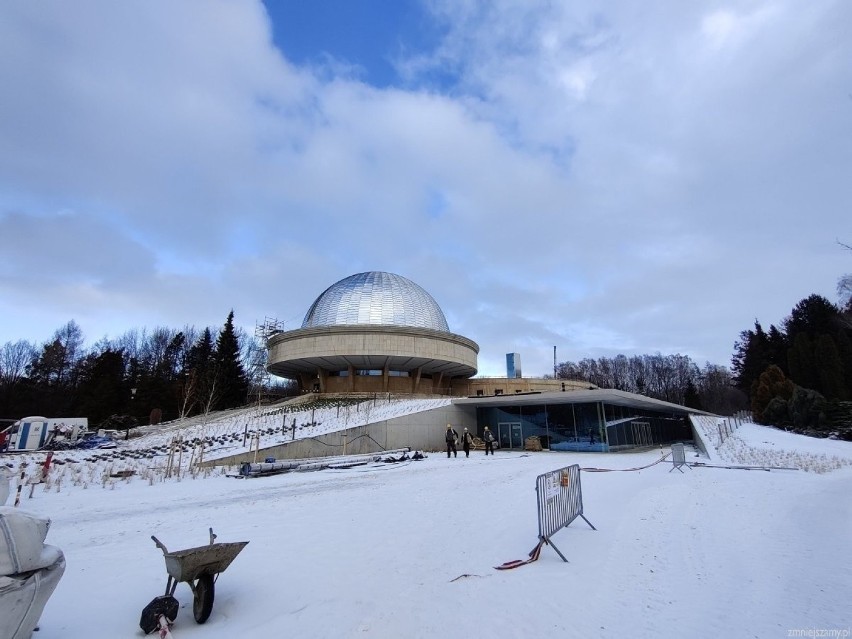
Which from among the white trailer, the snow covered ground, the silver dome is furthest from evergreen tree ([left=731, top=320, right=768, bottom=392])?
the white trailer

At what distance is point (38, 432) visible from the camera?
26.5 meters

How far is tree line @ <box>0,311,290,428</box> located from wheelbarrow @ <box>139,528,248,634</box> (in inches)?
1644

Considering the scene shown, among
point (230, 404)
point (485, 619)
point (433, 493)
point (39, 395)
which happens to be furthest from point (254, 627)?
point (39, 395)

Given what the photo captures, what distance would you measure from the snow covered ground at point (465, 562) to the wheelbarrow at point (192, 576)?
0.22 meters

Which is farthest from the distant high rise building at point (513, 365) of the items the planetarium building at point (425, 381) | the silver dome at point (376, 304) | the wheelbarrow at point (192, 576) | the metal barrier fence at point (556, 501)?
the wheelbarrow at point (192, 576)

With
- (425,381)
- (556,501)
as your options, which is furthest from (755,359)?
(556,501)

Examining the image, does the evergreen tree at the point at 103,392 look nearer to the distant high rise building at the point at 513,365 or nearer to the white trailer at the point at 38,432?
the white trailer at the point at 38,432

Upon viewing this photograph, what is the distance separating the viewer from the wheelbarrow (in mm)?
4223

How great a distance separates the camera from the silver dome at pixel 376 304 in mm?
46469

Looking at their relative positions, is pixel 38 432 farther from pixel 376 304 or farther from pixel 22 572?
pixel 22 572

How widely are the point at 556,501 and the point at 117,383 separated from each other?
56.2 metres

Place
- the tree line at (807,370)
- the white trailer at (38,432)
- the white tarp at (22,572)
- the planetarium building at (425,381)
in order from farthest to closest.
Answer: the tree line at (807,370)
the planetarium building at (425,381)
the white trailer at (38,432)
the white tarp at (22,572)

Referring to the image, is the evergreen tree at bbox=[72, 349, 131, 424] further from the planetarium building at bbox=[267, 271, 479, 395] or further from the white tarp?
the white tarp

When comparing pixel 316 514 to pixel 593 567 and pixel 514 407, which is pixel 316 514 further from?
pixel 514 407
